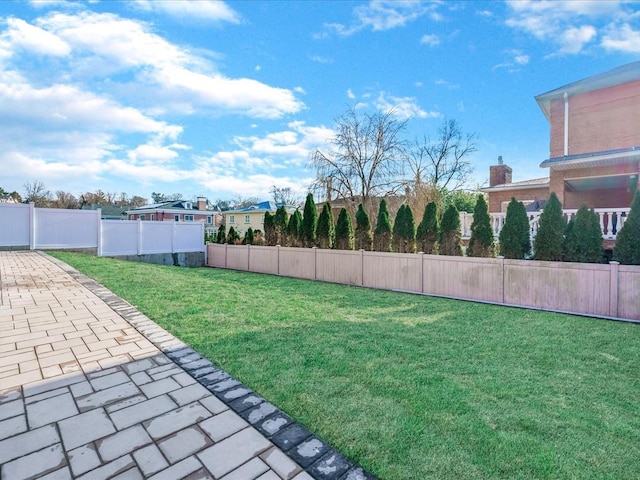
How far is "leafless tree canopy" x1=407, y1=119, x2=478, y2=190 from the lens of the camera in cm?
2241

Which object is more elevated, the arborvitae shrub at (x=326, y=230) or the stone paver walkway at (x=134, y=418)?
the arborvitae shrub at (x=326, y=230)

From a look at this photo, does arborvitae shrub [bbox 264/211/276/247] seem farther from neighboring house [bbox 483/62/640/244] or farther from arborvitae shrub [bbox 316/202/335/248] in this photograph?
neighboring house [bbox 483/62/640/244]

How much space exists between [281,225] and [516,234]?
817 cm

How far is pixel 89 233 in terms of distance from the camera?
41.0 ft

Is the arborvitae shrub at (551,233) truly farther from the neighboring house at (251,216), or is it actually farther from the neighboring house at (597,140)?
the neighboring house at (251,216)

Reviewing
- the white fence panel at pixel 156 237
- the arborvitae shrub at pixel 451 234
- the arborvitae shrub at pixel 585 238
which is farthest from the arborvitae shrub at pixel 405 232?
the white fence panel at pixel 156 237

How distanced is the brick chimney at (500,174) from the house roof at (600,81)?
568cm

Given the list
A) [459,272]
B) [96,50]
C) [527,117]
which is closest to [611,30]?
[527,117]

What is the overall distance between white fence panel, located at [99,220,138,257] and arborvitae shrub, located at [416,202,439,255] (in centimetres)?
1199

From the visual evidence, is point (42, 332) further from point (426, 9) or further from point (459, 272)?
point (426, 9)

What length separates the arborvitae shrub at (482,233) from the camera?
7508 millimetres

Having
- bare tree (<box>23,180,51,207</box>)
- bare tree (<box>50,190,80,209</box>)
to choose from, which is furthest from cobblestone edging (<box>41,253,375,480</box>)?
bare tree (<box>23,180,51,207</box>)

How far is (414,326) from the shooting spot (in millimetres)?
4734

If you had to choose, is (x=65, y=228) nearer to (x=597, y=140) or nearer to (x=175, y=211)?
(x=597, y=140)
